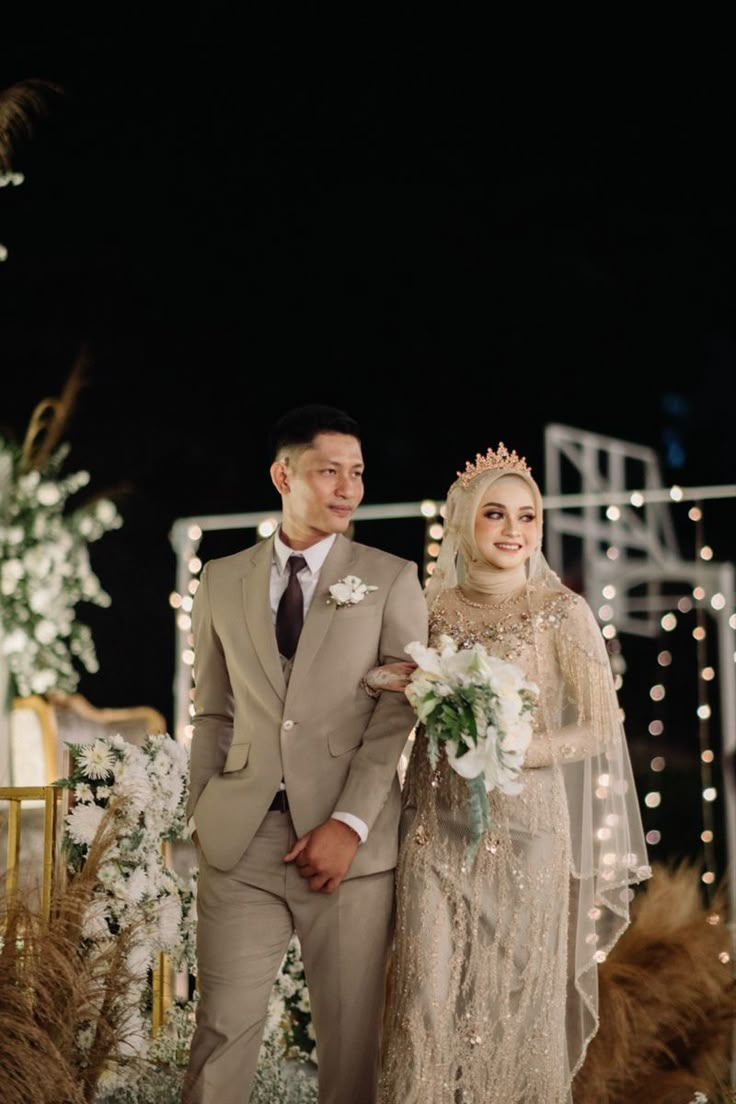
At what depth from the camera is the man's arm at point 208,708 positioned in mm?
3801

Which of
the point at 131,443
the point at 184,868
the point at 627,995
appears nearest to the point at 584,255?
the point at 131,443

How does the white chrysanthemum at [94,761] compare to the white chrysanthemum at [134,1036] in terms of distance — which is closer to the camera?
the white chrysanthemum at [134,1036]

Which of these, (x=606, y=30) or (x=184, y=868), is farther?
(x=606, y=30)

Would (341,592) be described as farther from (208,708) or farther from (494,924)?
(494,924)

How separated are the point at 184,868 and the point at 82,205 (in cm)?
721

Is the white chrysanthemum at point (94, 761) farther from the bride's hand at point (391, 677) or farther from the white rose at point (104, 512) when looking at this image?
the white rose at point (104, 512)

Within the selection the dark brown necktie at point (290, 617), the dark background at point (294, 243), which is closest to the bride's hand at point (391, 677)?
the dark brown necktie at point (290, 617)

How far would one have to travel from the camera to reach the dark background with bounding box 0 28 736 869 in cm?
1177

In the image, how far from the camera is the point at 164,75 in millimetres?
11633

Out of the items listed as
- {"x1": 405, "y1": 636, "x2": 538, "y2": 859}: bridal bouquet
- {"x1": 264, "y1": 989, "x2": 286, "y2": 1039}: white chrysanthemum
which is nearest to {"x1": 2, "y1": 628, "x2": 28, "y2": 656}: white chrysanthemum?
{"x1": 264, "y1": 989, "x2": 286, "y2": 1039}: white chrysanthemum

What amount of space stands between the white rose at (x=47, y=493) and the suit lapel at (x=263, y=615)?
5.14 metres

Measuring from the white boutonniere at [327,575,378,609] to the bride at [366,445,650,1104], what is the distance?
0.21 m

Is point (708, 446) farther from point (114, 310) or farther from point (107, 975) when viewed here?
point (107, 975)

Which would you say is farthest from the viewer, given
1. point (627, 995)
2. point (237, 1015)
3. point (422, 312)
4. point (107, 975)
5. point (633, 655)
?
point (633, 655)
